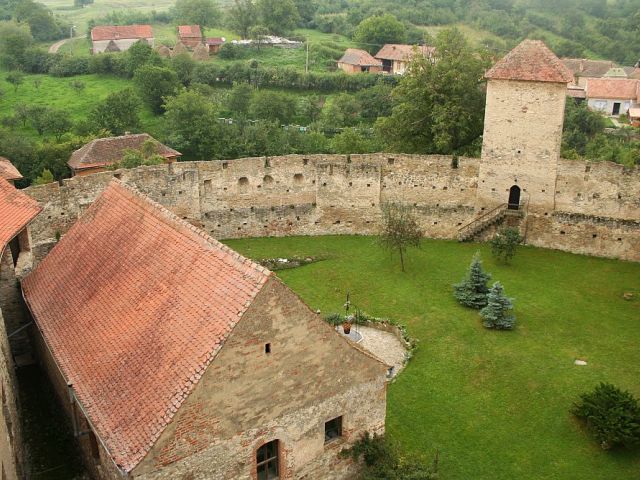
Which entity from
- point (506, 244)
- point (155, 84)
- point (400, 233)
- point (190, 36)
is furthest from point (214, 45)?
point (506, 244)

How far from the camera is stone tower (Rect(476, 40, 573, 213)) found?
35.4 metres

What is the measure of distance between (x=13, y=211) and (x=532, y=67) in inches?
998

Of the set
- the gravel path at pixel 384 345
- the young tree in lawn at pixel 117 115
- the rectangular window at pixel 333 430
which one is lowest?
the gravel path at pixel 384 345

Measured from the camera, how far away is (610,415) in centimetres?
2109

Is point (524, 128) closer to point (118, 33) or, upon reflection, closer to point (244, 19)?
point (118, 33)

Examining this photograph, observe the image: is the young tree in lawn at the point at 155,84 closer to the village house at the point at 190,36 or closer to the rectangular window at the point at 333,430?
the village house at the point at 190,36

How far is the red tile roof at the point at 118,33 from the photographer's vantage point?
92.4m

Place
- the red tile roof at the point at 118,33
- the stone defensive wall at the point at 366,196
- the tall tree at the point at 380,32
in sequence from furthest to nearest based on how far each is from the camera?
the tall tree at the point at 380,32 → the red tile roof at the point at 118,33 → the stone defensive wall at the point at 366,196

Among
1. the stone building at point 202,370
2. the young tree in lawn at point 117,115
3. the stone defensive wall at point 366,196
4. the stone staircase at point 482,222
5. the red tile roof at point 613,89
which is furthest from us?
the red tile roof at point 613,89

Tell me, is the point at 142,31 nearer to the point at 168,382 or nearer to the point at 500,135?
the point at 500,135

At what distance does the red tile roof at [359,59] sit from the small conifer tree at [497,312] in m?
63.2

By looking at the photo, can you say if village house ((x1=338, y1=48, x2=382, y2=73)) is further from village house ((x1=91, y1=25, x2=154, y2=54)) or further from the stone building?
the stone building

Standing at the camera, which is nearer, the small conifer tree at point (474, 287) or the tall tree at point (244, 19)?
the small conifer tree at point (474, 287)

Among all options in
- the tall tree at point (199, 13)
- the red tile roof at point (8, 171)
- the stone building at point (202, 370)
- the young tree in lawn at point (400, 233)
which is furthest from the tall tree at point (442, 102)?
the tall tree at point (199, 13)
